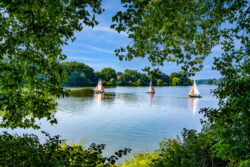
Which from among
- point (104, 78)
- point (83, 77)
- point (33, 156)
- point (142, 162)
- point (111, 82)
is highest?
point (104, 78)

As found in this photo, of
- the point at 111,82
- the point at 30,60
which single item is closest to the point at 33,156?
the point at 30,60

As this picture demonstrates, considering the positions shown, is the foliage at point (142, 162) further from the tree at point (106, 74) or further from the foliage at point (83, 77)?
the tree at point (106, 74)

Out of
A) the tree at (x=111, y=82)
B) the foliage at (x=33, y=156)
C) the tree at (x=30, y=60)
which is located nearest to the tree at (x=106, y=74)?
the tree at (x=111, y=82)

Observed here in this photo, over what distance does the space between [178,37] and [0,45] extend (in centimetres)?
431

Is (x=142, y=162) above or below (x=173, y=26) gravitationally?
below

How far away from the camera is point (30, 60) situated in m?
2.41

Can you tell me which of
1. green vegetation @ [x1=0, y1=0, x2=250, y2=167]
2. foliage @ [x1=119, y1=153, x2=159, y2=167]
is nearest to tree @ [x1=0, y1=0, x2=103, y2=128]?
green vegetation @ [x1=0, y1=0, x2=250, y2=167]

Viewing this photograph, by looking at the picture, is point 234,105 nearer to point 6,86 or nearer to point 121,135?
point 6,86

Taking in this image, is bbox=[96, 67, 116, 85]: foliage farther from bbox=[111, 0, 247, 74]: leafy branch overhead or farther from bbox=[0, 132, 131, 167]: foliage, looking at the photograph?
bbox=[0, 132, 131, 167]: foliage

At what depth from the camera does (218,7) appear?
5195mm

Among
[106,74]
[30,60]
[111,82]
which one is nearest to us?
[30,60]

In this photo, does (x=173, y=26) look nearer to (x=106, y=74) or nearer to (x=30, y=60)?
(x=30, y=60)

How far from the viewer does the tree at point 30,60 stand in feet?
7.76

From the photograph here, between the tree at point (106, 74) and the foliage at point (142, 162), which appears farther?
the tree at point (106, 74)
